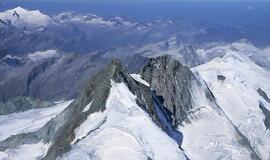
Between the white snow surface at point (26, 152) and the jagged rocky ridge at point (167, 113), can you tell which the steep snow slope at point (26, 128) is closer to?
the white snow surface at point (26, 152)

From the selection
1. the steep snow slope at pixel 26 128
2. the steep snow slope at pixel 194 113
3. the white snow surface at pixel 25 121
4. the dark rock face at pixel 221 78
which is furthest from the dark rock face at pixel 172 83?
the white snow surface at pixel 25 121

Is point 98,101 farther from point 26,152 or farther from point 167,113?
point 26,152

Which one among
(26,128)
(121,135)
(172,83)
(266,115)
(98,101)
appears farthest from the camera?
(26,128)

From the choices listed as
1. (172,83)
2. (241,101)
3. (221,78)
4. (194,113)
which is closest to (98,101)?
(194,113)

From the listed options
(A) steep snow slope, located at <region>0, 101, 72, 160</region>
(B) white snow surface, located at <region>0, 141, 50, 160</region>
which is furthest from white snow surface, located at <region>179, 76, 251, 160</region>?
(A) steep snow slope, located at <region>0, 101, 72, 160</region>

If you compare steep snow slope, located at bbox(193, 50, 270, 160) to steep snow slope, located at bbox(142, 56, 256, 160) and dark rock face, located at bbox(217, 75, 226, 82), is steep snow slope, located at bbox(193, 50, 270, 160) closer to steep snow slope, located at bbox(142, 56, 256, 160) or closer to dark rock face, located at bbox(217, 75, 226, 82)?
dark rock face, located at bbox(217, 75, 226, 82)

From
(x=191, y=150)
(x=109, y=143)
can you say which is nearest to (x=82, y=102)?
(x=191, y=150)
